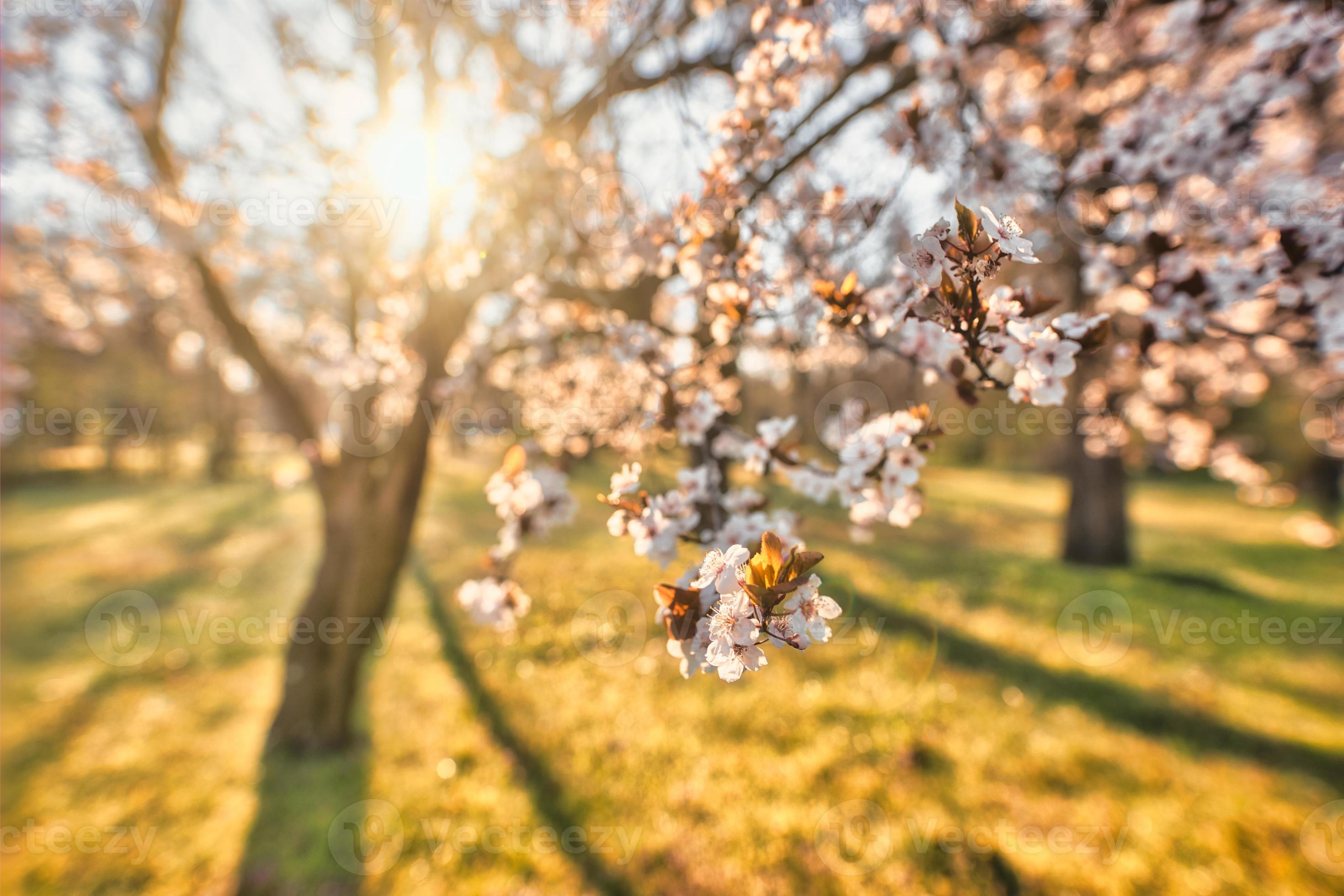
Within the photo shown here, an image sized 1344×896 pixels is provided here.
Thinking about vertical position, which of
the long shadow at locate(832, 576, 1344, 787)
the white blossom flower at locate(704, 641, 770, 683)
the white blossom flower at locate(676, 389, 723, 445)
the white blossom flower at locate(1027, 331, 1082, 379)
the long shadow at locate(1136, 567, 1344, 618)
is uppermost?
the white blossom flower at locate(1027, 331, 1082, 379)

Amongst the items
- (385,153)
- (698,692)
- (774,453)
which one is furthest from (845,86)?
(698,692)

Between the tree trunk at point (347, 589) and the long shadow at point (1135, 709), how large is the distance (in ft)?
12.9

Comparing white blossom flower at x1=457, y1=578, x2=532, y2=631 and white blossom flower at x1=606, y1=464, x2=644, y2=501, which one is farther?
white blossom flower at x1=457, y1=578, x2=532, y2=631

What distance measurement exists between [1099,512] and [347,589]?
11.0m

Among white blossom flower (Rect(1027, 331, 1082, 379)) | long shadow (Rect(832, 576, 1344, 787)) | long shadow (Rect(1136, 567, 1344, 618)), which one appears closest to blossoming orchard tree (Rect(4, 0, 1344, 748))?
white blossom flower (Rect(1027, 331, 1082, 379))

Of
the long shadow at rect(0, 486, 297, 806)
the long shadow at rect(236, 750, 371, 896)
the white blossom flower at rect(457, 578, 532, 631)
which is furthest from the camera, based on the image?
the long shadow at rect(0, 486, 297, 806)

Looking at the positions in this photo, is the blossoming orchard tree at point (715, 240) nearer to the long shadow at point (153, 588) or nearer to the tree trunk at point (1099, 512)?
the tree trunk at point (1099, 512)

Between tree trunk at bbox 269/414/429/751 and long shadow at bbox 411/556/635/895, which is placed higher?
tree trunk at bbox 269/414/429/751

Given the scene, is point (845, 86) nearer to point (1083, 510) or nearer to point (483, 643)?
point (483, 643)

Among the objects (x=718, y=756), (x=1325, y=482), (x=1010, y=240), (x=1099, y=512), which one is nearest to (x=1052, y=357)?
(x=1010, y=240)

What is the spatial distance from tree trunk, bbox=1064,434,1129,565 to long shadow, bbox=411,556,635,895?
30.1 feet

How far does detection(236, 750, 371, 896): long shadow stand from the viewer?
3.59 meters

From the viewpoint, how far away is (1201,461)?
324 inches

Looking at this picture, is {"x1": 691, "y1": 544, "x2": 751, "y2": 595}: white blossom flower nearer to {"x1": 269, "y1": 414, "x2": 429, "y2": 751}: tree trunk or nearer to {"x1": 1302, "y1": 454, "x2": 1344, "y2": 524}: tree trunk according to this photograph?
{"x1": 269, "y1": 414, "x2": 429, "y2": 751}: tree trunk
